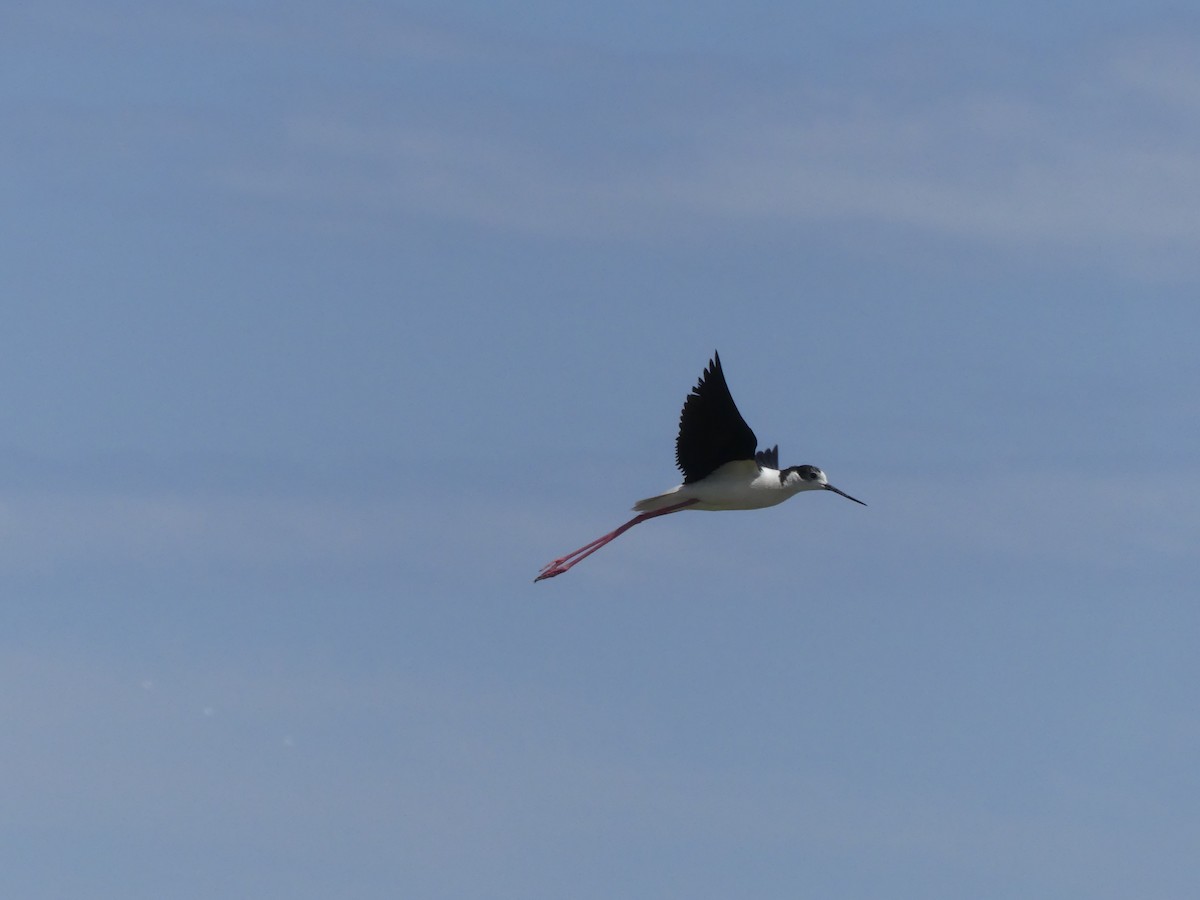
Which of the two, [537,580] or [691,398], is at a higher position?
[691,398]

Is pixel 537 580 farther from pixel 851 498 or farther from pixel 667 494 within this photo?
pixel 851 498

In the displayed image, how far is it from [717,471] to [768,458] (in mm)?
1132

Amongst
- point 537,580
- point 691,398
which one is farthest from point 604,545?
point 691,398

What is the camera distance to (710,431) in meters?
23.2

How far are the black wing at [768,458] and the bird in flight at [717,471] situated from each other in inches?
0.4

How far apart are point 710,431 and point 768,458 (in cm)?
171

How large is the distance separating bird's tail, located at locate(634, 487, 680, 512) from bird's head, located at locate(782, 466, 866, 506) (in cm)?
116

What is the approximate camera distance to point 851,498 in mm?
24094

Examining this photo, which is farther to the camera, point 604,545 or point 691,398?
point 604,545

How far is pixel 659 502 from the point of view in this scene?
24.1 meters

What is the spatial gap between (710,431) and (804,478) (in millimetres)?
1381

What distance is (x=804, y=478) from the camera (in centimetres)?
2402

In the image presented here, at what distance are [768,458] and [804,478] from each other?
83 cm

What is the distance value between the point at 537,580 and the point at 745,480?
2.44 meters
